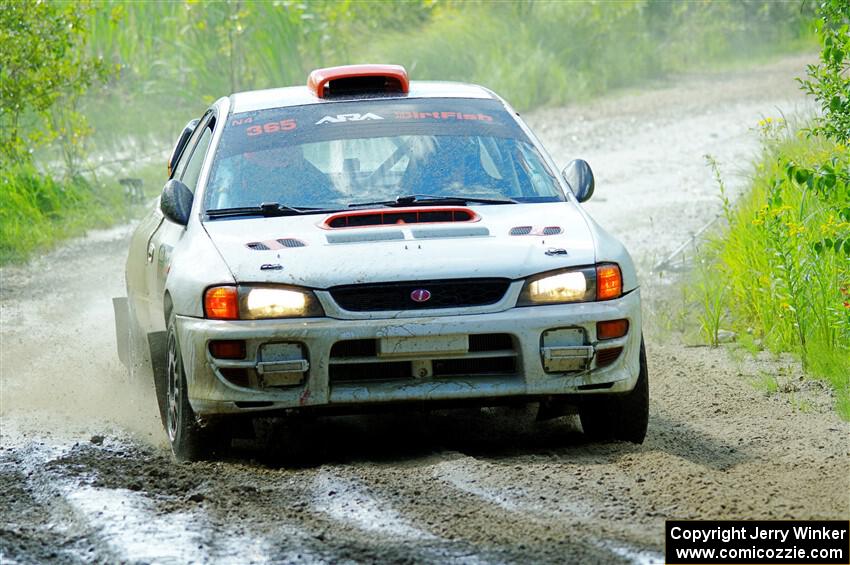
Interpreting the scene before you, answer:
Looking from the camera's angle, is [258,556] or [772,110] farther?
[772,110]

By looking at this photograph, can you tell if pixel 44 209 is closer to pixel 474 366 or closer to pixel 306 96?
pixel 306 96

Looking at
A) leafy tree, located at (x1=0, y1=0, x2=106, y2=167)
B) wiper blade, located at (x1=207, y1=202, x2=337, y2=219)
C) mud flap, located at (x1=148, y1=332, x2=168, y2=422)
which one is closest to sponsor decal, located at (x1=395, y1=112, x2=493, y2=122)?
wiper blade, located at (x1=207, y1=202, x2=337, y2=219)

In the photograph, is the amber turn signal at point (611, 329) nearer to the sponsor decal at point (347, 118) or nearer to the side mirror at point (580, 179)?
the side mirror at point (580, 179)

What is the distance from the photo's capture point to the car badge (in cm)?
602

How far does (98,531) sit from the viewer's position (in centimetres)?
523

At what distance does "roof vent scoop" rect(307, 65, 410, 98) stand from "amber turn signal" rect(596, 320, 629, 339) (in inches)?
80.9

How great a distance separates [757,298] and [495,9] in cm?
1443

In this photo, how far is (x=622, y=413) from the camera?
646cm

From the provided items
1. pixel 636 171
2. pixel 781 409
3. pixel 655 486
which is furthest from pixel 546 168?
pixel 636 171

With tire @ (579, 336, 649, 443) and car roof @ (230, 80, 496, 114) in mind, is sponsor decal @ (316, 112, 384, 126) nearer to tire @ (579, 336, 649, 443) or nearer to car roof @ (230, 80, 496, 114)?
car roof @ (230, 80, 496, 114)

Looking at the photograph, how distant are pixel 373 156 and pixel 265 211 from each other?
70 centimetres

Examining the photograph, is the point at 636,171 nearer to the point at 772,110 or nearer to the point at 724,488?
the point at 772,110

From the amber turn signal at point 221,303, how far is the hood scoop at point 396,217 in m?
0.64

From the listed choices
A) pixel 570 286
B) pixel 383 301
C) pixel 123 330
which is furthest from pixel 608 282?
pixel 123 330
